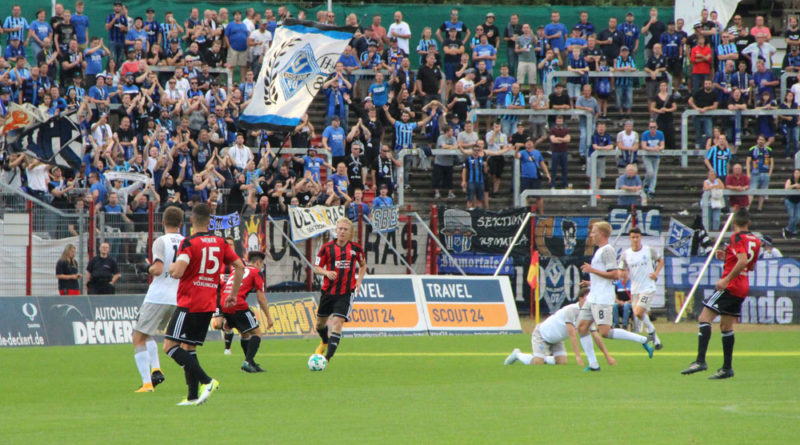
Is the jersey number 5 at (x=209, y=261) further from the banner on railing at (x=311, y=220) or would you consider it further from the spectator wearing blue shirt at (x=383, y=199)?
the spectator wearing blue shirt at (x=383, y=199)

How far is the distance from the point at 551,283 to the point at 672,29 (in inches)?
431

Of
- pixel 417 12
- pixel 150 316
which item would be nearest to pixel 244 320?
pixel 150 316

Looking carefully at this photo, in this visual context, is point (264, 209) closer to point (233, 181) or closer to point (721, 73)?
point (233, 181)

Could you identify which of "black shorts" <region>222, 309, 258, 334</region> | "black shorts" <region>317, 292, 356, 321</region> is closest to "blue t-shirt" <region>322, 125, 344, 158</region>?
"black shorts" <region>317, 292, 356, 321</region>

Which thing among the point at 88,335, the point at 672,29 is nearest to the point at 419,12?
the point at 672,29

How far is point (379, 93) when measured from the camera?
31.8 metres

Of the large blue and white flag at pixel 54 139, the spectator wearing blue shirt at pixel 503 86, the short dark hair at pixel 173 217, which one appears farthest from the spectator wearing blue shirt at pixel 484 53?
the short dark hair at pixel 173 217

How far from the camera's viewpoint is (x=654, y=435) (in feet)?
29.2

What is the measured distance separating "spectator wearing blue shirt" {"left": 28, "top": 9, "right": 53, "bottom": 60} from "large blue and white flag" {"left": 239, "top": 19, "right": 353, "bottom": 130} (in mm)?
9086

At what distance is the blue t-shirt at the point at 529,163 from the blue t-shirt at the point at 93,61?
11.3 m

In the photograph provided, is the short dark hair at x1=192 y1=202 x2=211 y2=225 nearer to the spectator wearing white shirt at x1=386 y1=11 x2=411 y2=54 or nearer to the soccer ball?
the soccer ball

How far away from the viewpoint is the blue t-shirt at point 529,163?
100ft

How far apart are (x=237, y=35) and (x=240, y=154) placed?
5.45m

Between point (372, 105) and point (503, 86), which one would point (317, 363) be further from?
point (503, 86)
